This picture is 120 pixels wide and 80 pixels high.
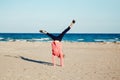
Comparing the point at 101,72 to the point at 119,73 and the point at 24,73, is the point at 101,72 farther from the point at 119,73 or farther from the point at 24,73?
the point at 24,73

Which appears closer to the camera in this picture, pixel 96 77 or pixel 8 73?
pixel 96 77

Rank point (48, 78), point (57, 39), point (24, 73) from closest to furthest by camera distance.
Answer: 1. point (48, 78)
2. point (24, 73)
3. point (57, 39)

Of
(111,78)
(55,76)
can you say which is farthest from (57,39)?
(111,78)

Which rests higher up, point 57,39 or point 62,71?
point 57,39

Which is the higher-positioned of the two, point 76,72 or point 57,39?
point 57,39

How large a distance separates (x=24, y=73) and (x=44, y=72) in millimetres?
747

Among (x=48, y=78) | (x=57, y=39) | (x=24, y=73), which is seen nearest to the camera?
(x=48, y=78)

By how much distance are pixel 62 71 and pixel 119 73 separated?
83.7 inches

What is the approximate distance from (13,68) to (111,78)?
4310mm

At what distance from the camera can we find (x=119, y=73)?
1074 cm

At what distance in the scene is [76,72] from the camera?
10.9 meters

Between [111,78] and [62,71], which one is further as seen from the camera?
[62,71]

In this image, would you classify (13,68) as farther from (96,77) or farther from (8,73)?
(96,77)

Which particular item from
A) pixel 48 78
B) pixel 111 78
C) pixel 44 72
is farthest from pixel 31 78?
pixel 111 78
